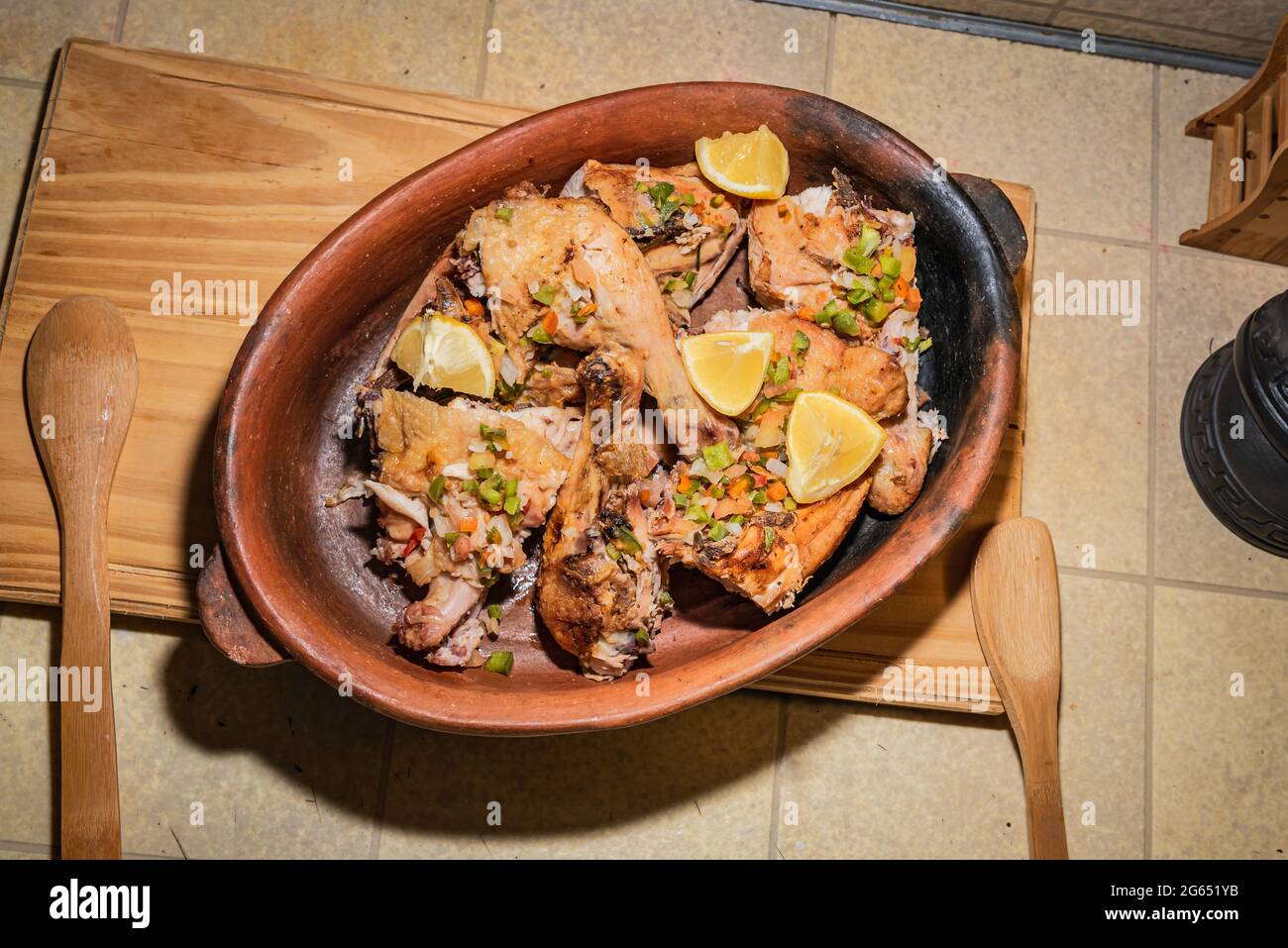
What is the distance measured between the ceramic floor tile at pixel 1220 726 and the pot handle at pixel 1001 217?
3.47 ft

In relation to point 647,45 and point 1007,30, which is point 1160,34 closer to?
point 1007,30

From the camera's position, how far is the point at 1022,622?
203 centimetres

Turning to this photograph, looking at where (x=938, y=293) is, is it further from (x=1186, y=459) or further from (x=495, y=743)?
(x=495, y=743)

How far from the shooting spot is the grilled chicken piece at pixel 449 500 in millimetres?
1625

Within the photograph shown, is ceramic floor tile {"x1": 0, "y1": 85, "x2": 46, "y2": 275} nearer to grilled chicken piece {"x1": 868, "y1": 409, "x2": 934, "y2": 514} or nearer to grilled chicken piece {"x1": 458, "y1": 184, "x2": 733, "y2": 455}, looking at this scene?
grilled chicken piece {"x1": 458, "y1": 184, "x2": 733, "y2": 455}

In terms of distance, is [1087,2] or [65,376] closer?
[65,376]

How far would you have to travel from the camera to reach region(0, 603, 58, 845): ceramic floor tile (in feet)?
7.06

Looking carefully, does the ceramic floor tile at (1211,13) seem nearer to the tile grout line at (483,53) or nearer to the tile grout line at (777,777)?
the tile grout line at (483,53)

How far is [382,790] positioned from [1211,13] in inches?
105

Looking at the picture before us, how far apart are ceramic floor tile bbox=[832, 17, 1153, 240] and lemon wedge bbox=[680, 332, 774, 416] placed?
42.3 inches

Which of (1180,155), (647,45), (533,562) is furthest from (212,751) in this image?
(1180,155)

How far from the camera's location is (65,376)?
6.46 feet
